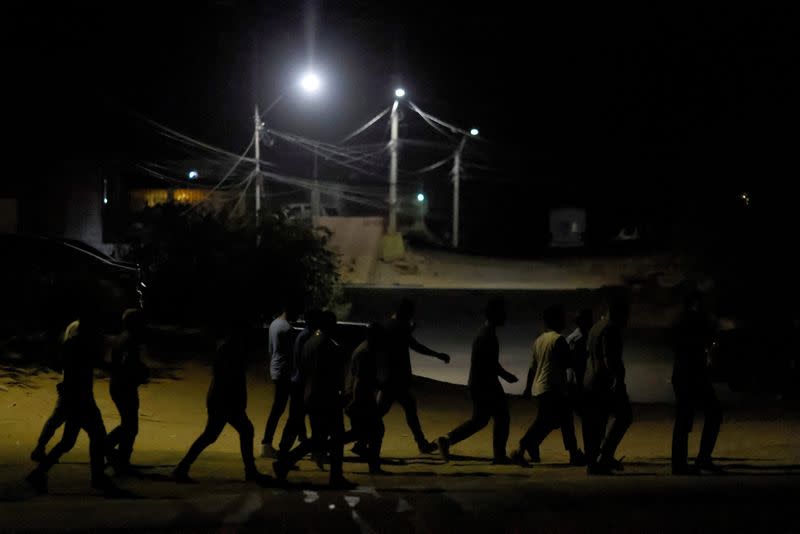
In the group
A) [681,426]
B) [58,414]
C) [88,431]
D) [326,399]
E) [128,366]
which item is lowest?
[681,426]

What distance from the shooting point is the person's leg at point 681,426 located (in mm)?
9227

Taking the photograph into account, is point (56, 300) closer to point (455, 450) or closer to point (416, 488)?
point (455, 450)

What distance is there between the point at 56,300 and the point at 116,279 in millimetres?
1268

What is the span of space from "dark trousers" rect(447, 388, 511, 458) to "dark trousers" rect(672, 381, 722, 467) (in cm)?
173

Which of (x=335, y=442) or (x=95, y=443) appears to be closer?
(x=95, y=443)

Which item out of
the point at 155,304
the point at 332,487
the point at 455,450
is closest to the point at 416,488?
the point at 332,487

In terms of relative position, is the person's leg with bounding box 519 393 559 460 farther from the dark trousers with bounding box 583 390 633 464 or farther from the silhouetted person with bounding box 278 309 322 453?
the silhouetted person with bounding box 278 309 322 453

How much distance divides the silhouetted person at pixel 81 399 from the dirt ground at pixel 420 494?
162 mm

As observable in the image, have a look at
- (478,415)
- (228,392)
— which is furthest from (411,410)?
(228,392)

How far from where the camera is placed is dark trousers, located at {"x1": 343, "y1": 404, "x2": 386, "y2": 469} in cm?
924

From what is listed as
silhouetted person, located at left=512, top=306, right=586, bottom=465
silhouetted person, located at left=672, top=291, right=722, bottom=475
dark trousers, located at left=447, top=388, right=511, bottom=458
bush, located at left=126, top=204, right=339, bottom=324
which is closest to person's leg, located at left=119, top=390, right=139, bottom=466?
dark trousers, located at left=447, top=388, right=511, bottom=458

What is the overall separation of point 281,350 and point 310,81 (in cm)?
1998

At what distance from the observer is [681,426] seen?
936 centimetres

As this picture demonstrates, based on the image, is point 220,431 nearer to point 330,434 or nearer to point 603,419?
point 330,434
